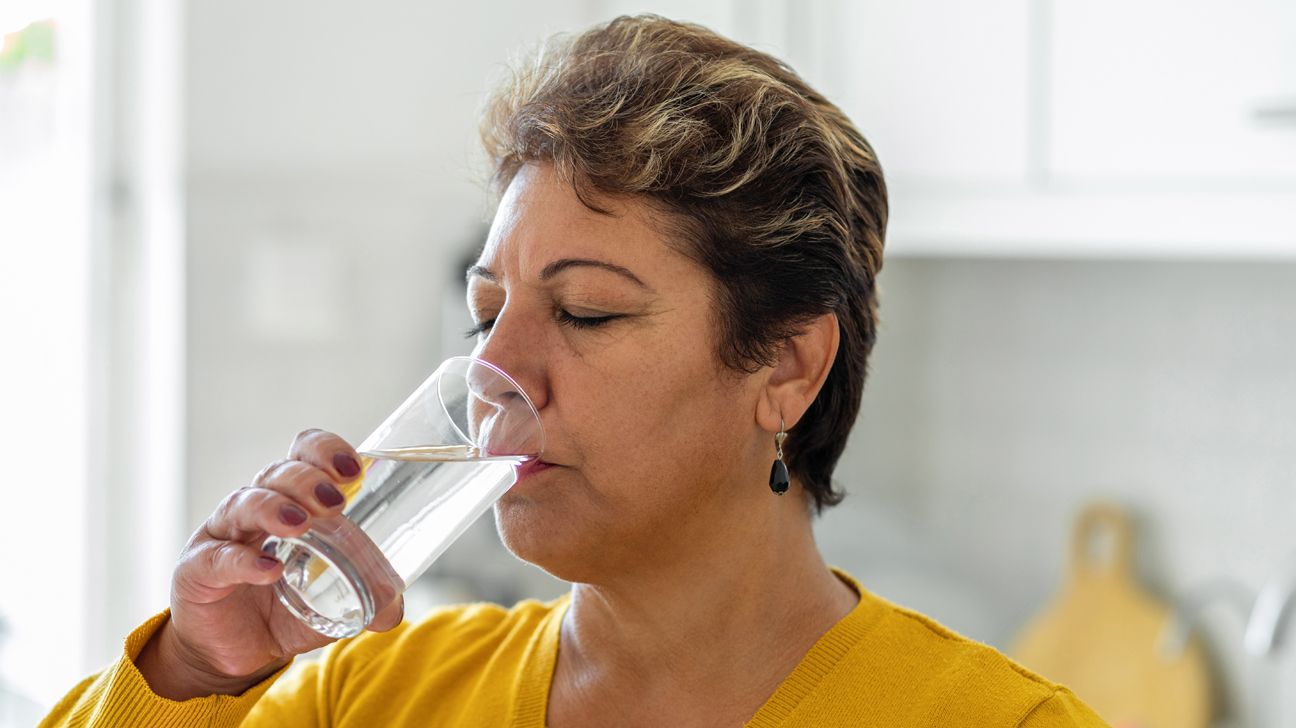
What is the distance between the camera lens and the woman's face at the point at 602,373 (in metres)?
1.06

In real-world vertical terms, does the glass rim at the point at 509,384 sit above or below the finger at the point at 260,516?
above

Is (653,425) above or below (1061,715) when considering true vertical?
above

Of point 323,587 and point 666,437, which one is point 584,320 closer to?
point 666,437

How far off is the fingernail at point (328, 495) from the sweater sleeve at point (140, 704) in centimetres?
26

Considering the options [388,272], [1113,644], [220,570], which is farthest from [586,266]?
[1113,644]

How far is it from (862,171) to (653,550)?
38 cm

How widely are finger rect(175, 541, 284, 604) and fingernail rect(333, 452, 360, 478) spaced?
0.26 ft

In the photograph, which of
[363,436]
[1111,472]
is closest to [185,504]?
[363,436]

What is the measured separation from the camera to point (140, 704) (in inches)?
41.3

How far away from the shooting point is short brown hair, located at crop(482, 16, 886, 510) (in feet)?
3.57

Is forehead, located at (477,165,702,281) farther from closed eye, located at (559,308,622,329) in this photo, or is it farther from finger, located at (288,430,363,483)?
finger, located at (288,430,363,483)

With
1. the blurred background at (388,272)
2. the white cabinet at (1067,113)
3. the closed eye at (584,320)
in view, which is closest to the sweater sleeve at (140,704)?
the closed eye at (584,320)

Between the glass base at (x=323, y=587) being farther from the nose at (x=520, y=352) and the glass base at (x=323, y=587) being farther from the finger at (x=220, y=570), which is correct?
the nose at (x=520, y=352)

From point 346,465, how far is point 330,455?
0.01 meters
